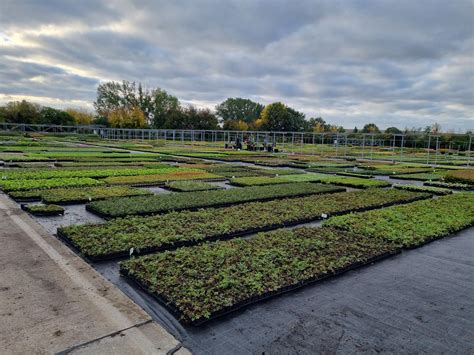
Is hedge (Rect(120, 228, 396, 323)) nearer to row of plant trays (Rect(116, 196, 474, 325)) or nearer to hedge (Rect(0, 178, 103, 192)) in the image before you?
row of plant trays (Rect(116, 196, 474, 325))

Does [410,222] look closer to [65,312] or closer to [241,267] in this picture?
[241,267]

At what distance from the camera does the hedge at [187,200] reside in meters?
9.85

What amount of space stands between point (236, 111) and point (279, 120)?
34.0 m

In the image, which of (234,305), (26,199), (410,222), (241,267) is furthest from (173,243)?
(26,199)

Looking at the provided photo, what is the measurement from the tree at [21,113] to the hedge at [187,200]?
83.9 meters

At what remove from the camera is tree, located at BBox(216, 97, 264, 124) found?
114 m

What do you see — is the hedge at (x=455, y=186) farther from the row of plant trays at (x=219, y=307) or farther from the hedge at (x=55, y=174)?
the hedge at (x=55, y=174)

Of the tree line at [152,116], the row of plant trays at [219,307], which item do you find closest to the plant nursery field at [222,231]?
the row of plant trays at [219,307]

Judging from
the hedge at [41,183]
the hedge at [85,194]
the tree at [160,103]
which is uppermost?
the tree at [160,103]

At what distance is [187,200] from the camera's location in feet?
37.4

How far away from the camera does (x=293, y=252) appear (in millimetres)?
6832

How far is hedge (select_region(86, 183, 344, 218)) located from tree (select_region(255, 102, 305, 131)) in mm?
69828

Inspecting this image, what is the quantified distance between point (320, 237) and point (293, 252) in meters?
1.31

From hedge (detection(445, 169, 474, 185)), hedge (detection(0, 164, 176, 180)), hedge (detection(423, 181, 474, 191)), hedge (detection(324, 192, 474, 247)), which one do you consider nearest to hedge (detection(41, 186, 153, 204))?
hedge (detection(0, 164, 176, 180))
